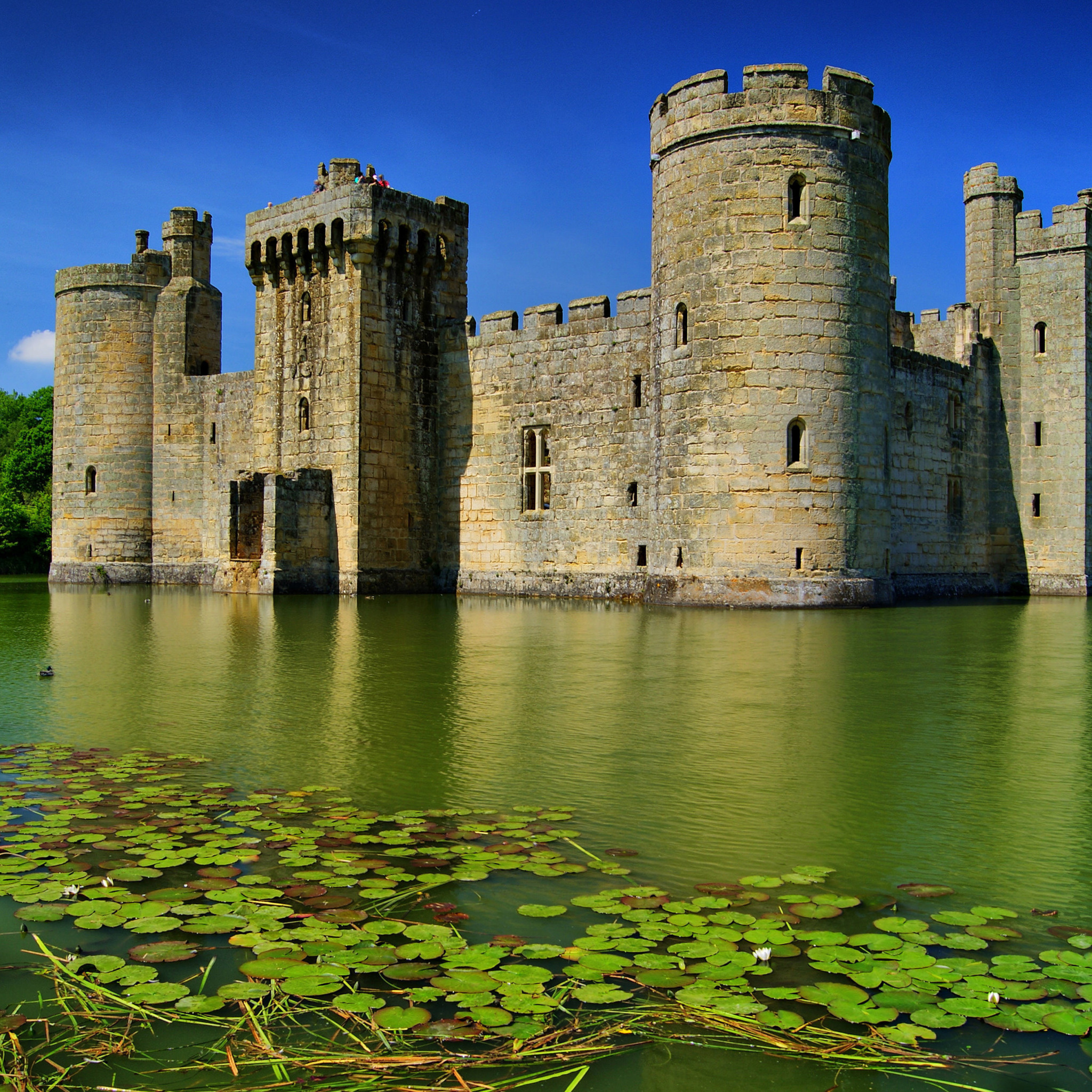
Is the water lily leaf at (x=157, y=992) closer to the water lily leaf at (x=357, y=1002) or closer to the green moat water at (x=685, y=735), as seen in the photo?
the water lily leaf at (x=357, y=1002)

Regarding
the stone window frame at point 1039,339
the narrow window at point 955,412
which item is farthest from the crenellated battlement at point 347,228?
the stone window frame at point 1039,339

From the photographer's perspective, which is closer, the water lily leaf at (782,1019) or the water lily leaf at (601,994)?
the water lily leaf at (782,1019)

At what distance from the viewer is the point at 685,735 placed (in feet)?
22.2

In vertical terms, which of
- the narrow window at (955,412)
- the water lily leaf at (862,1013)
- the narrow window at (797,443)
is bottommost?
the water lily leaf at (862,1013)

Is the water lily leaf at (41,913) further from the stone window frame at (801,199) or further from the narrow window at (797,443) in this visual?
the stone window frame at (801,199)

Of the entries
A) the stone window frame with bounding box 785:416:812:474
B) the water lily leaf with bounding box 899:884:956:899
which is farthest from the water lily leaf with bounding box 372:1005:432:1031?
the stone window frame with bounding box 785:416:812:474

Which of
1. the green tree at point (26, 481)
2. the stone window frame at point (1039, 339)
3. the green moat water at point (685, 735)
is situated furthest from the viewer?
the green tree at point (26, 481)

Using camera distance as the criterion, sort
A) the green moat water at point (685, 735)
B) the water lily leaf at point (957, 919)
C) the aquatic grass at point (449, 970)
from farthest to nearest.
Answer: the green moat water at point (685, 735) < the water lily leaf at point (957, 919) < the aquatic grass at point (449, 970)

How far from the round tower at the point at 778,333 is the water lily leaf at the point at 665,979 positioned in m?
14.1

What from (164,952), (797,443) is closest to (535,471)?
(797,443)

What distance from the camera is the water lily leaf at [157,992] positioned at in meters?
3.06

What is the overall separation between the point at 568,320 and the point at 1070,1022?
19833 mm

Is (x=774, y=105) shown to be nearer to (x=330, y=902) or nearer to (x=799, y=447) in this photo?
(x=799, y=447)

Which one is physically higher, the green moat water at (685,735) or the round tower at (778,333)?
the round tower at (778,333)
